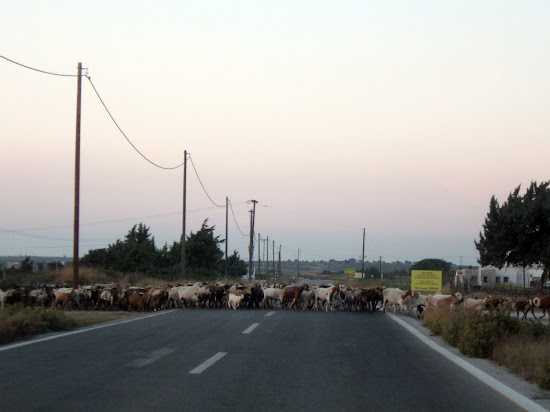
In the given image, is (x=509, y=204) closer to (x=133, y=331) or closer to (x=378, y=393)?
(x=133, y=331)

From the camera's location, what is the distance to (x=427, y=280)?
43.0m

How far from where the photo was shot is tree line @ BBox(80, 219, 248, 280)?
71.8 meters

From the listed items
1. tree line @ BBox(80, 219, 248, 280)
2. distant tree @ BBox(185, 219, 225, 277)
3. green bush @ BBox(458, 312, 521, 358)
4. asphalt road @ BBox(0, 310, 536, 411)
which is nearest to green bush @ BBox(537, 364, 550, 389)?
asphalt road @ BBox(0, 310, 536, 411)

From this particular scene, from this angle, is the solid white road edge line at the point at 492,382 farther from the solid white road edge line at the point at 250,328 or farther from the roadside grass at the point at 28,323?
the roadside grass at the point at 28,323

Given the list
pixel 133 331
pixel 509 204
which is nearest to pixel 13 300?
pixel 133 331

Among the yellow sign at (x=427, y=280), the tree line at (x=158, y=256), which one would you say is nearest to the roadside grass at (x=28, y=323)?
the yellow sign at (x=427, y=280)

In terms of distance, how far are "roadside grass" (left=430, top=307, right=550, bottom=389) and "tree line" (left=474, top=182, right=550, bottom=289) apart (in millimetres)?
28437

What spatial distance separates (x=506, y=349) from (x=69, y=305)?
70.9 feet

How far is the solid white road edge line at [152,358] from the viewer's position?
1209 cm

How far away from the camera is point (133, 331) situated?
61.1 feet

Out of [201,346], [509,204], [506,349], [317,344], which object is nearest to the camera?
[506,349]

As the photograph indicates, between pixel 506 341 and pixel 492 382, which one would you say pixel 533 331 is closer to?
pixel 506 341

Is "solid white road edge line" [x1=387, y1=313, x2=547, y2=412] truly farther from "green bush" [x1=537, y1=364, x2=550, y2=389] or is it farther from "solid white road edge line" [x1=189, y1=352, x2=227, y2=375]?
"solid white road edge line" [x1=189, y1=352, x2=227, y2=375]

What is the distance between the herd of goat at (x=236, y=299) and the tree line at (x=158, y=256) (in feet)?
111
